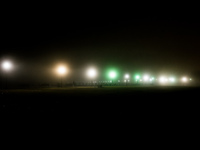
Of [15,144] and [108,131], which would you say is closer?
[15,144]

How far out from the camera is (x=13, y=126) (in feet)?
23.8

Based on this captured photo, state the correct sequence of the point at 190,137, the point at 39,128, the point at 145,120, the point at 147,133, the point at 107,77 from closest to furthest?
1. the point at 190,137
2. the point at 147,133
3. the point at 39,128
4. the point at 145,120
5. the point at 107,77

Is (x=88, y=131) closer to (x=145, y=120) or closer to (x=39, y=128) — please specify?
(x=39, y=128)

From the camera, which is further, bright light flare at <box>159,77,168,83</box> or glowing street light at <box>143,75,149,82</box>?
bright light flare at <box>159,77,168,83</box>

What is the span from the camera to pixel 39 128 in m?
7.00

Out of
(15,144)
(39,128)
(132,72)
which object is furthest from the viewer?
(132,72)

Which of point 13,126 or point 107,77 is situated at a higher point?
point 107,77

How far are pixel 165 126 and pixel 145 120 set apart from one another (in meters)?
1.11

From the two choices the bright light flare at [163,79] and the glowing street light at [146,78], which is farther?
the bright light flare at [163,79]

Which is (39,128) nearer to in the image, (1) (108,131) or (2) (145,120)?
(1) (108,131)

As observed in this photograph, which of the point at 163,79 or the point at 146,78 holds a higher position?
the point at 146,78

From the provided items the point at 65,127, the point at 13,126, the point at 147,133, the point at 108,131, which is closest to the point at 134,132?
the point at 147,133

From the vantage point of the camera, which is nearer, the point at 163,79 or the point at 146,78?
the point at 146,78

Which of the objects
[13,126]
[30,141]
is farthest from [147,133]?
[13,126]
